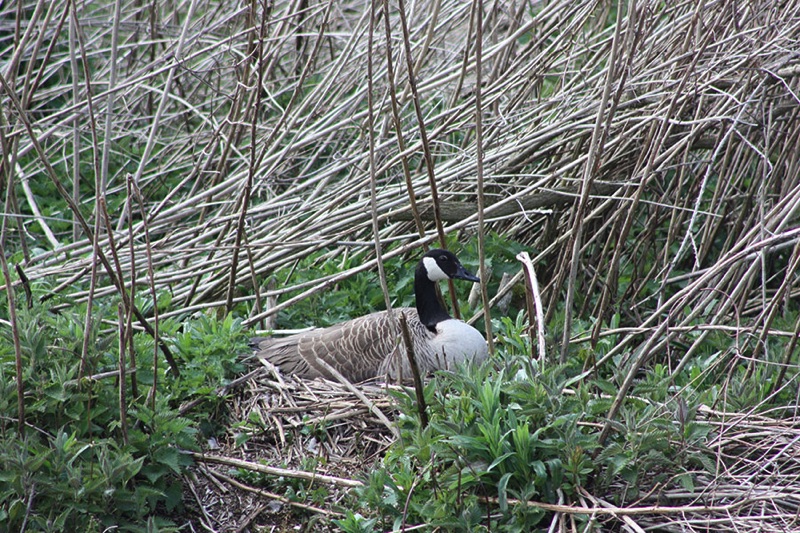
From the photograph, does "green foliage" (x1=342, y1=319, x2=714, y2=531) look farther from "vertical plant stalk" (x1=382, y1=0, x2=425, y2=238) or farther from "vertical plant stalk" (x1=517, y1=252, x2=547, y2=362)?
"vertical plant stalk" (x1=382, y1=0, x2=425, y2=238)

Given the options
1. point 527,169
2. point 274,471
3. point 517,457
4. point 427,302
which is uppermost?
point 527,169

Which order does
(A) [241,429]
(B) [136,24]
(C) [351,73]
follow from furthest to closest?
(B) [136,24] → (C) [351,73] → (A) [241,429]

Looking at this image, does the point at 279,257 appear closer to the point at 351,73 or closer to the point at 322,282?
the point at 322,282

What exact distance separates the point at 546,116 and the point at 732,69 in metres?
1.05

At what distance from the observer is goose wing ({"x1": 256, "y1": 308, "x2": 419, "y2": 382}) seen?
151 inches

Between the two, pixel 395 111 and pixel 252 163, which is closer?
pixel 395 111

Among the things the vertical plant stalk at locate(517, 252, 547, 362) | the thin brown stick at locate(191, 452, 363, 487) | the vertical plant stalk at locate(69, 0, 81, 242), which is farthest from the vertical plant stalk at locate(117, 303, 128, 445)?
the vertical plant stalk at locate(69, 0, 81, 242)

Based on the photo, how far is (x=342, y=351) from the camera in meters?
3.85

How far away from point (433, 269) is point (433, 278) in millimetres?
56

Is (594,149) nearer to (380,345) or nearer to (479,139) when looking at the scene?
(479,139)

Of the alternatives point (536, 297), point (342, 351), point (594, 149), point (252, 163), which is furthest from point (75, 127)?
point (594, 149)

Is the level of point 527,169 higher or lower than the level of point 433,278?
higher

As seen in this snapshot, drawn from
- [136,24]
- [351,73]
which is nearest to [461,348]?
[351,73]

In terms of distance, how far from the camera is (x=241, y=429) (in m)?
3.52
